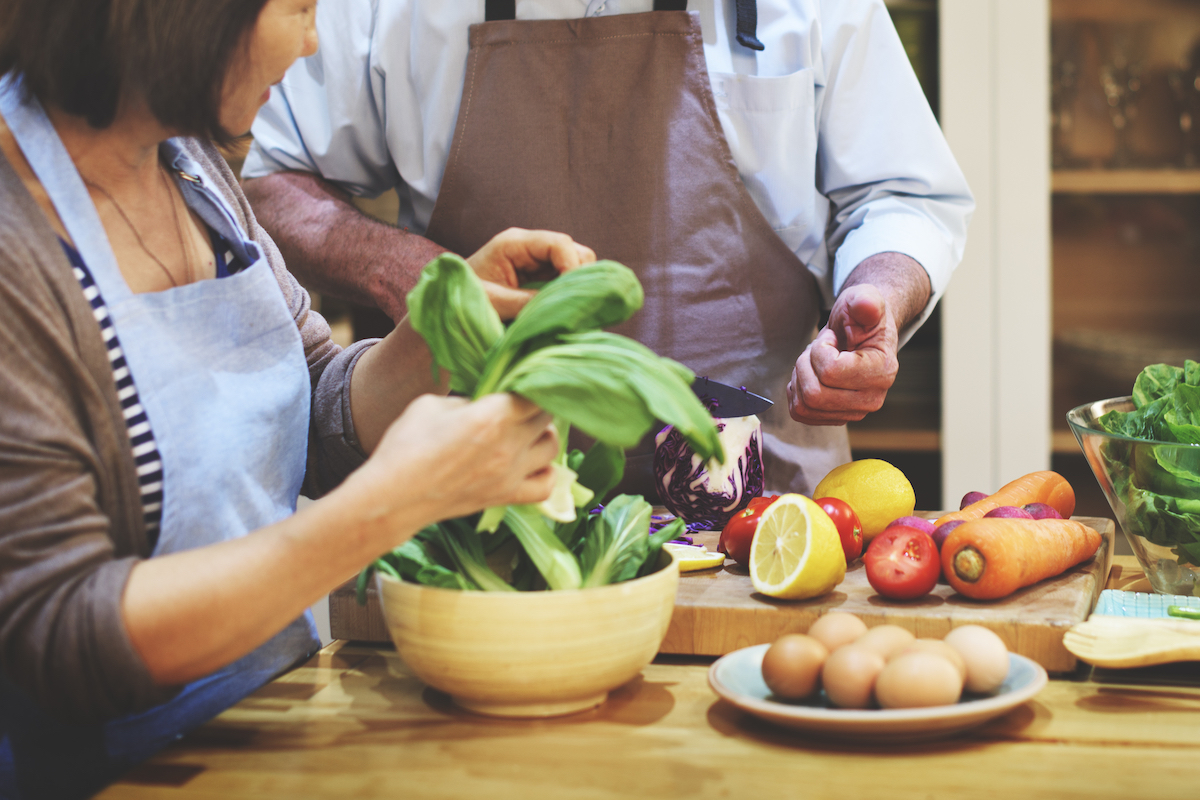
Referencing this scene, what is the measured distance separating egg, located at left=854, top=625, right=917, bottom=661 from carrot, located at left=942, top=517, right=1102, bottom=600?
0.64ft

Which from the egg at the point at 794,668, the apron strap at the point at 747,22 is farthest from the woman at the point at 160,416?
the apron strap at the point at 747,22

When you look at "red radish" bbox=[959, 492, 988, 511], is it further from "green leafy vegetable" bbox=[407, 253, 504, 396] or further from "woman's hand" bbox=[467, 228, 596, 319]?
"green leafy vegetable" bbox=[407, 253, 504, 396]

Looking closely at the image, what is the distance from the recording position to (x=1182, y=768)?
703 millimetres

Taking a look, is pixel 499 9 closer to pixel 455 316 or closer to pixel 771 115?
pixel 771 115

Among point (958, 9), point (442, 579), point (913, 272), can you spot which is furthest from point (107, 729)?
point (958, 9)

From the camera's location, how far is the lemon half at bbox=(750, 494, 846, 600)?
961mm

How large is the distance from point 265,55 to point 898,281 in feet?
2.98

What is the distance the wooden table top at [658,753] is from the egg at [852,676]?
3 cm

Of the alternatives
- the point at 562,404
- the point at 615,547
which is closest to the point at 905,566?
the point at 615,547

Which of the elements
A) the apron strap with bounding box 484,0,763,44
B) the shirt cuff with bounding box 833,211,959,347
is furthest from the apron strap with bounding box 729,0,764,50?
the shirt cuff with bounding box 833,211,959,347

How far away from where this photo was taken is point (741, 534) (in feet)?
3.61

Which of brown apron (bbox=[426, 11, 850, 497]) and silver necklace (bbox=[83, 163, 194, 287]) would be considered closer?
silver necklace (bbox=[83, 163, 194, 287])

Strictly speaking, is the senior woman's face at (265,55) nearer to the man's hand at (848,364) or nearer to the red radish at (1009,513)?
the man's hand at (848,364)

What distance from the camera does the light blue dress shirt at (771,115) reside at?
4.94ft
